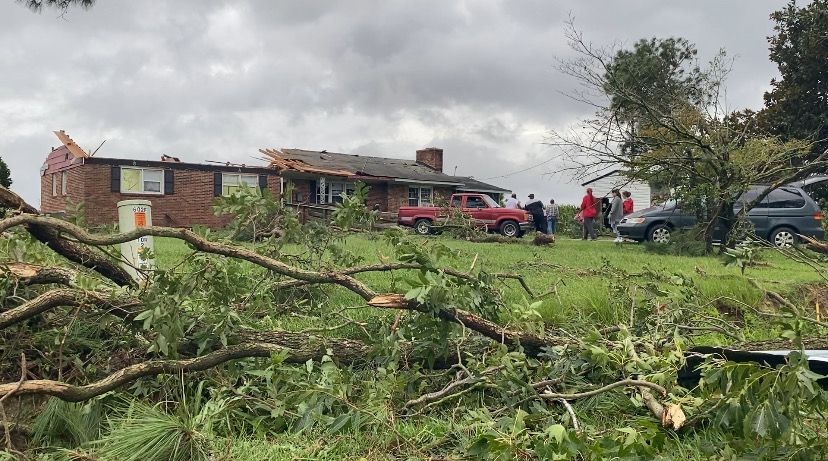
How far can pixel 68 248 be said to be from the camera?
13.6 feet

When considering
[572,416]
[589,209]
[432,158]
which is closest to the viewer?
[572,416]

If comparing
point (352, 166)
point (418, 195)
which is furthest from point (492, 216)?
point (352, 166)

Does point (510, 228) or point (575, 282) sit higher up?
point (510, 228)

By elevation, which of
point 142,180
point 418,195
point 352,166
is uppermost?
point 352,166

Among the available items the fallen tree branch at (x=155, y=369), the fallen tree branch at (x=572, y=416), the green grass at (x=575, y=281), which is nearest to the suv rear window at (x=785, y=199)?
the green grass at (x=575, y=281)

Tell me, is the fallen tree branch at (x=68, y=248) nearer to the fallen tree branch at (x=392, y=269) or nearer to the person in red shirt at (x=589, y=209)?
the fallen tree branch at (x=392, y=269)

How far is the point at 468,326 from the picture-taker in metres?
3.50

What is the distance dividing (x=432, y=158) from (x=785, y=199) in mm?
25143

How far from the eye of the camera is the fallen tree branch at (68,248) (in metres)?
3.76

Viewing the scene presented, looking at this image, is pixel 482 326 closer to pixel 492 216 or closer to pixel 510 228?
pixel 510 228

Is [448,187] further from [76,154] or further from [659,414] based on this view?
[659,414]

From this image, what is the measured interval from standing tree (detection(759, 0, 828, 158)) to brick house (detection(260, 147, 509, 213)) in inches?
570

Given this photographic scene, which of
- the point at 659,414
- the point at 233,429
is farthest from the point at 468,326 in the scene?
the point at 233,429

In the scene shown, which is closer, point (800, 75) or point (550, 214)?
point (550, 214)
